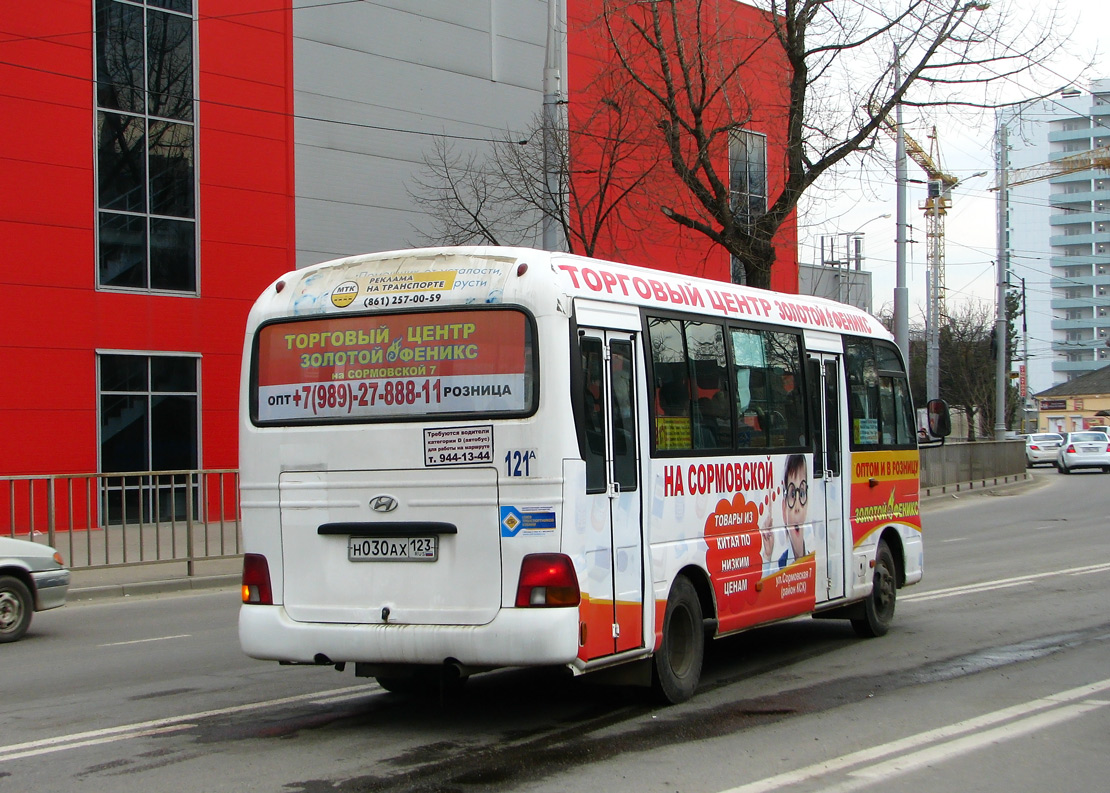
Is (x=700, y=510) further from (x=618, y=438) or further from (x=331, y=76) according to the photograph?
(x=331, y=76)

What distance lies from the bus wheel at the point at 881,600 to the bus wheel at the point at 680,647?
3.09 m

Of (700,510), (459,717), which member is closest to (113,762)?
(459,717)

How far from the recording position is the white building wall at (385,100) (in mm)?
25828

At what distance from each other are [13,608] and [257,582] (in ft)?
Answer: 17.3

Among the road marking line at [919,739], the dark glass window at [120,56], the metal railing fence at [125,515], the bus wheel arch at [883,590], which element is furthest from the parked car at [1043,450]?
the road marking line at [919,739]

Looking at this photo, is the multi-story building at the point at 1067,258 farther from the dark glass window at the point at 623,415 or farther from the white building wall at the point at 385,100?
the dark glass window at the point at 623,415

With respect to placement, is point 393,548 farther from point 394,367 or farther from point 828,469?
point 828,469

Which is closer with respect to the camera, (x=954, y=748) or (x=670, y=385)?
(x=954, y=748)

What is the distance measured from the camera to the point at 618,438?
7461 millimetres

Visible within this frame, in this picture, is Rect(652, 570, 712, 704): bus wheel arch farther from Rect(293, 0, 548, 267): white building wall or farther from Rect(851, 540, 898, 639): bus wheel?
Rect(293, 0, 548, 267): white building wall

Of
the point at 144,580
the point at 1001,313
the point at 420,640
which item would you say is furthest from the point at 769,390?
the point at 1001,313

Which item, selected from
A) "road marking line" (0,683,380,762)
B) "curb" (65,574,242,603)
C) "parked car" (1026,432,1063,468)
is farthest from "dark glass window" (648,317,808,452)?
"parked car" (1026,432,1063,468)

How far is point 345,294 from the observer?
7547 millimetres

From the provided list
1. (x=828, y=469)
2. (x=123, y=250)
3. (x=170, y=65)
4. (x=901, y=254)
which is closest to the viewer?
(x=828, y=469)
